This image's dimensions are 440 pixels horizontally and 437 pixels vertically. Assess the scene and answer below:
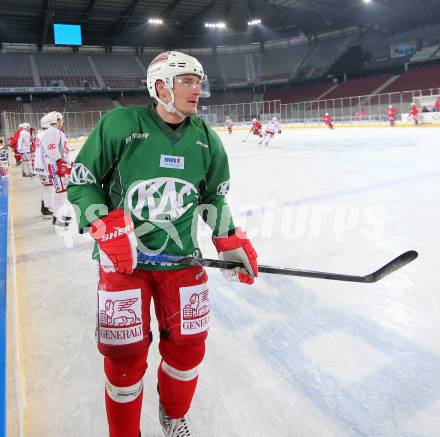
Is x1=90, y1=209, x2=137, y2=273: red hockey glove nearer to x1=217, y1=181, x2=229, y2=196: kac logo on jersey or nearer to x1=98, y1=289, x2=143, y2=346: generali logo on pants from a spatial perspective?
x1=98, y1=289, x2=143, y2=346: generali logo on pants

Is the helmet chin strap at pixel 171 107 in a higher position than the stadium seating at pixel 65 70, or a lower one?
lower

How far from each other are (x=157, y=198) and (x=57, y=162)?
152 inches

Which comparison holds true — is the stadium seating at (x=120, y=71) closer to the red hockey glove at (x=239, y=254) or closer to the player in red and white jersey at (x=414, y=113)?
the player in red and white jersey at (x=414, y=113)

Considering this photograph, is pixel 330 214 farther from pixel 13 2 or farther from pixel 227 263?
pixel 13 2

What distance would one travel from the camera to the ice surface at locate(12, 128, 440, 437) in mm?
1605

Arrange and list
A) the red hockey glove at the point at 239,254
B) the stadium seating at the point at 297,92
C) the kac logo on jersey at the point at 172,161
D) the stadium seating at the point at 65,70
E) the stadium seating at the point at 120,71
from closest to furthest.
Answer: the kac logo on jersey at the point at 172,161
the red hockey glove at the point at 239,254
the stadium seating at the point at 65,70
the stadium seating at the point at 297,92
the stadium seating at the point at 120,71

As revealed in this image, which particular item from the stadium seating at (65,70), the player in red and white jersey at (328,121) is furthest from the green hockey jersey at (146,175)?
the stadium seating at (65,70)

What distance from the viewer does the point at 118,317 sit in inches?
53.8

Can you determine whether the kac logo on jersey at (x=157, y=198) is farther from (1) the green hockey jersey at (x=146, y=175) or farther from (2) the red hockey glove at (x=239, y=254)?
(2) the red hockey glove at (x=239, y=254)

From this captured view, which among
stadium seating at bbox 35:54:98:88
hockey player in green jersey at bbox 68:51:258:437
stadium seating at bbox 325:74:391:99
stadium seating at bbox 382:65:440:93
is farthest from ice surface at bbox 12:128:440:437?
stadium seating at bbox 35:54:98:88

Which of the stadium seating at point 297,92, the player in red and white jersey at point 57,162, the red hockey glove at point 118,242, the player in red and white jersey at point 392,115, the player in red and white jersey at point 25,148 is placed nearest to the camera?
the red hockey glove at point 118,242

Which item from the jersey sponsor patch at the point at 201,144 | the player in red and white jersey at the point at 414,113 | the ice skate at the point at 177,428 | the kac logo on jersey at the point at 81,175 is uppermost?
the player in red and white jersey at the point at 414,113

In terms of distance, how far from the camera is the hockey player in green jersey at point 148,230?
138cm

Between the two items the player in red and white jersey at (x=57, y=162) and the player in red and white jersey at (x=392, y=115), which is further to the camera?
the player in red and white jersey at (x=392, y=115)
